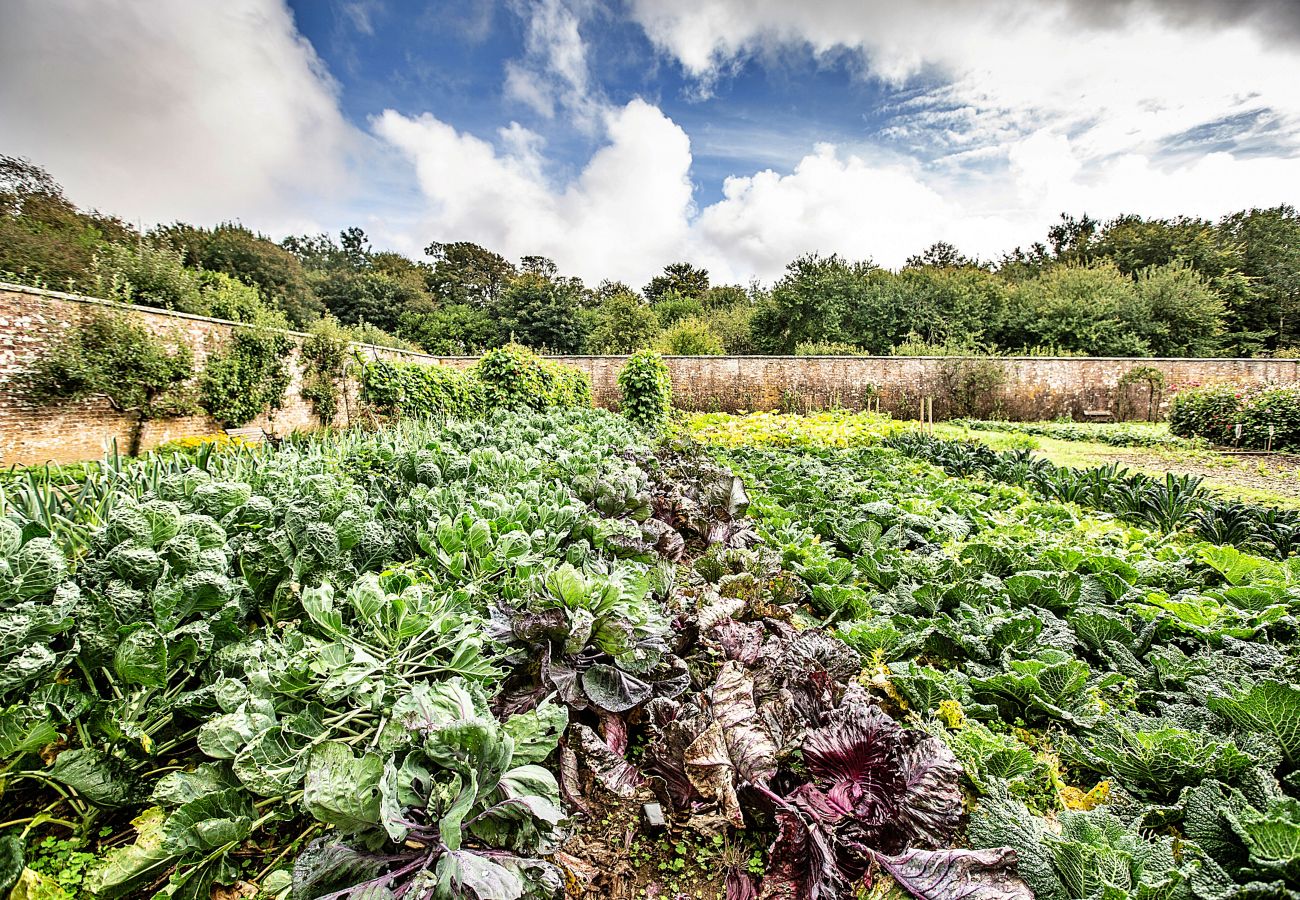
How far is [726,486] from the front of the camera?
9.11 feet

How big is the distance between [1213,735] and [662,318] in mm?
30708

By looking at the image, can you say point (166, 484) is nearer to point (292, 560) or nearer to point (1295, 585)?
point (292, 560)

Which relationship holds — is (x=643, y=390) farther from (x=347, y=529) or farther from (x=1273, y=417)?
(x=1273, y=417)

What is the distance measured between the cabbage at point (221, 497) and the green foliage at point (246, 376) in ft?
38.5

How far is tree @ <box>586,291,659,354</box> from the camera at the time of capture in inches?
1051

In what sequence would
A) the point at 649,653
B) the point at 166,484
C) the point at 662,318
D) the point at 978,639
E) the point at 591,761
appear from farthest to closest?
1. the point at 662,318
2. the point at 978,639
3. the point at 166,484
4. the point at 649,653
5. the point at 591,761

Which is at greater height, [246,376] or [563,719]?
[246,376]

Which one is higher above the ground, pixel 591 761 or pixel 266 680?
pixel 266 680

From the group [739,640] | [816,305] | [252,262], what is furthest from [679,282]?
[739,640]

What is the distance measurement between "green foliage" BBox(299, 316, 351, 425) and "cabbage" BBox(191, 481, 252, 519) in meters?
12.4

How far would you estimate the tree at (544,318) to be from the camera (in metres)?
27.7

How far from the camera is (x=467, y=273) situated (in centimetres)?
3712

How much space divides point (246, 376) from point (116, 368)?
1974mm

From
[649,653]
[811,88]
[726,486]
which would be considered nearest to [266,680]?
[649,653]
